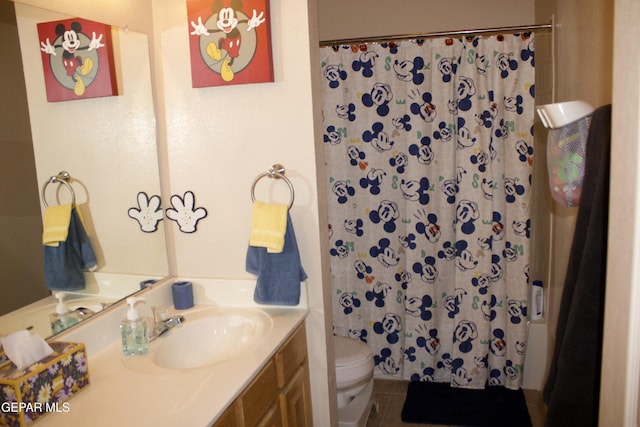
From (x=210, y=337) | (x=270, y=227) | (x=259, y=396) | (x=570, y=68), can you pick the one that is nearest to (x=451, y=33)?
(x=570, y=68)

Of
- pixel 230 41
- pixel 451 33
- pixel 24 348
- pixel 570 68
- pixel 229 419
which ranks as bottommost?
pixel 229 419

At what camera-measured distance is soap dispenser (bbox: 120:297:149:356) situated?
165 centimetres

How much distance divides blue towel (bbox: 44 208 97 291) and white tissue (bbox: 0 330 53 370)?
0.66 ft

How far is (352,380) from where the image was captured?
8.08 feet

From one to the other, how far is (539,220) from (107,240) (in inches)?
95.5

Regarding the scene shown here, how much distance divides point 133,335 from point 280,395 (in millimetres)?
541

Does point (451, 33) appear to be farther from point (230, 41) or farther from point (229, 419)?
point (229, 419)

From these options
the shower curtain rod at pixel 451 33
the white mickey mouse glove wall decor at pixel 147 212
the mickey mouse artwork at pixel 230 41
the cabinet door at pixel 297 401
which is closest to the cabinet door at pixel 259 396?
the cabinet door at pixel 297 401

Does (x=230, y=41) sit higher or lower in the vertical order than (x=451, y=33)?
lower

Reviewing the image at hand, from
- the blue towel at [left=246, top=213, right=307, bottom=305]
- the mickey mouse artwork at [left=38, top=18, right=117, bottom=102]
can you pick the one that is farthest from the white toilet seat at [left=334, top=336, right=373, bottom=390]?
the mickey mouse artwork at [left=38, top=18, right=117, bottom=102]

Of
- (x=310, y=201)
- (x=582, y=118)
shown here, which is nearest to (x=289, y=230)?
(x=310, y=201)

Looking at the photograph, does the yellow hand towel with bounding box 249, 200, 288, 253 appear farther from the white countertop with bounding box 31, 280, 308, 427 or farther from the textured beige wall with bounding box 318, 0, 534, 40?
the textured beige wall with bounding box 318, 0, 534, 40

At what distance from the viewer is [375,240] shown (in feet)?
10.00

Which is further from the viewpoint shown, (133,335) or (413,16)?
(413,16)
